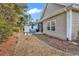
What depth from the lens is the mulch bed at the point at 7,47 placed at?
10.8 feet

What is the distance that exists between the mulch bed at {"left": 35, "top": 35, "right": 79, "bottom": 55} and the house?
0.15 metres

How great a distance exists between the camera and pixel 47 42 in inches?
139

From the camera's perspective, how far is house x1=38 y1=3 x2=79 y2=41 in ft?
12.0

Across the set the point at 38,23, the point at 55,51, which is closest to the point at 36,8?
the point at 38,23

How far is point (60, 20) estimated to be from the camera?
407 centimetres

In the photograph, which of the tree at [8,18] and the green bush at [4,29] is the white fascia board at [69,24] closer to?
the tree at [8,18]

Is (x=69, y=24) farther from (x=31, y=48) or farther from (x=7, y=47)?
(x=7, y=47)

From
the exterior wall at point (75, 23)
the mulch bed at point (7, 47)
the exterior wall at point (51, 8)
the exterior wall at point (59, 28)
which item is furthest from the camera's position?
the exterior wall at point (59, 28)

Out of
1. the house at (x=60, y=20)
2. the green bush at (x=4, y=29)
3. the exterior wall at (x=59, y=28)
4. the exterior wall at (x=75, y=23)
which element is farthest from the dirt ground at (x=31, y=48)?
the exterior wall at (x=75, y=23)

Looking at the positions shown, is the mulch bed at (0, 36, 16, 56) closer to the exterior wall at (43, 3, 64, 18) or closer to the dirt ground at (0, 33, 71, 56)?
the dirt ground at (0, 33, 71, 56)

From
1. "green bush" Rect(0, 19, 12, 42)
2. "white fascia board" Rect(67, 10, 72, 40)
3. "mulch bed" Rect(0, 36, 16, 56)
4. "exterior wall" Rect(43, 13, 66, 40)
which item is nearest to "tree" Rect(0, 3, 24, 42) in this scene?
"green bush" Rect(0, 19, 12, 42)

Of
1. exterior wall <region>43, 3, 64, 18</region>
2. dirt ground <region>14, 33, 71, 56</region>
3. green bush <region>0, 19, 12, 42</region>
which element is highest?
exterior wall <region>43, 3, 64, 18</region>

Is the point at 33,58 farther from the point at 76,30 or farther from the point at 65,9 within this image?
the point at 65,9

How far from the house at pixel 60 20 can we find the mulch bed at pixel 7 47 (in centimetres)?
72
